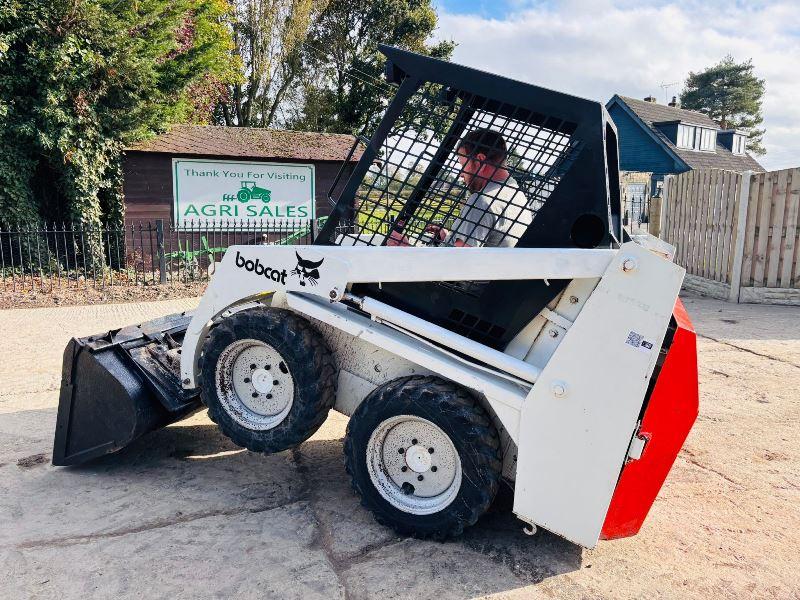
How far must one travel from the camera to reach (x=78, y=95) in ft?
37.1

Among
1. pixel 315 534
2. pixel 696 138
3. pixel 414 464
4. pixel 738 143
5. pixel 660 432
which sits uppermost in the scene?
pixel 738 143

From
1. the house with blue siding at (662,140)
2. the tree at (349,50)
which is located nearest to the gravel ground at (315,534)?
the tree at (349,50)

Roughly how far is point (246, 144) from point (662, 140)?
23.6 meters

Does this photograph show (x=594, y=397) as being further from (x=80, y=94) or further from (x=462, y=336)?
(x=80, y=94)

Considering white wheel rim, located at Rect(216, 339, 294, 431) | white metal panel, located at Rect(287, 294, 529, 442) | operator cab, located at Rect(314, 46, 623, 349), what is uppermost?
operator cab, located at Rect(314, 46, 623, 349)

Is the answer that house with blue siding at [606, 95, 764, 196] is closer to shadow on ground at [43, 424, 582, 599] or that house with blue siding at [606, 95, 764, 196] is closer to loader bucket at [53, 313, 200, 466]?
shadow on ground at [43, 424, 582, 599]

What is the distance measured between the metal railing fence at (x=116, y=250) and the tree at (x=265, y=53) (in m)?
9.25

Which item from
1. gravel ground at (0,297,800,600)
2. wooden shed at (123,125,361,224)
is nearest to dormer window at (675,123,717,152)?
wooden shed at (123,125,361,224)

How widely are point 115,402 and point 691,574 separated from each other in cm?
303

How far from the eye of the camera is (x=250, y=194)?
44.3 ft

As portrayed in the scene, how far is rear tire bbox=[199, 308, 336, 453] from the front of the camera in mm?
3160

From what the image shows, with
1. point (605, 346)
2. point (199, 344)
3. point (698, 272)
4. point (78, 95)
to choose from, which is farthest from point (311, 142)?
point (605, 346)

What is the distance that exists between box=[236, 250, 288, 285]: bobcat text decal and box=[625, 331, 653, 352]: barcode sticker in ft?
5.60

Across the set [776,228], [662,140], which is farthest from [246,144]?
[662,140]
